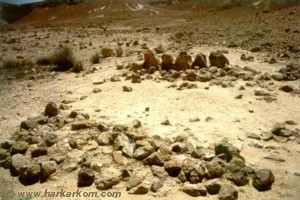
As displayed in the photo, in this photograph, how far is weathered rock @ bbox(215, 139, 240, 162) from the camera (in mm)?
3912

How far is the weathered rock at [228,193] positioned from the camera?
327 centimetres

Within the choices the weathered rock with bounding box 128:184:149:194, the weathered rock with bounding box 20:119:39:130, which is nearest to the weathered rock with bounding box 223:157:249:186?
the weathered rock with bounding box 128:184:149:194

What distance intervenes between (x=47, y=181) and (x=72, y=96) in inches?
117

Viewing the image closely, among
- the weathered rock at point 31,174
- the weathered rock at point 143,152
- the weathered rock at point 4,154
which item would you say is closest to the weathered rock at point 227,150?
the weathered rock at point 143,152

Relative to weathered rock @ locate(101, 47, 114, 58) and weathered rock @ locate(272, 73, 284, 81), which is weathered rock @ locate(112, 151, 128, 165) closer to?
weathered rock @ locate(272, 73, 284, 81)

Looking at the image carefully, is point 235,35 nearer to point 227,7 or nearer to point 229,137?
point 229,137

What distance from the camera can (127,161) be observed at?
3.98 metres

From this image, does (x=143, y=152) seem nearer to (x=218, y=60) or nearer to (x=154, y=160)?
(x=154, y=160)

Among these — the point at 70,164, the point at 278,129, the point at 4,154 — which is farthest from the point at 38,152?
the point at 278,129

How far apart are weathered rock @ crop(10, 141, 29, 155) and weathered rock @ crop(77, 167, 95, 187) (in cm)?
101

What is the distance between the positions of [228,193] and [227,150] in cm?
74

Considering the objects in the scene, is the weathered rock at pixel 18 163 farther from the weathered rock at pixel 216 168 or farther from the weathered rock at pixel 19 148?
the weathered rock at pixel 216 168

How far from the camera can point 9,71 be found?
30.4 ft

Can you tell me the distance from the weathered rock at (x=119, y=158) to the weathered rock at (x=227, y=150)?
104cm
